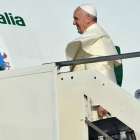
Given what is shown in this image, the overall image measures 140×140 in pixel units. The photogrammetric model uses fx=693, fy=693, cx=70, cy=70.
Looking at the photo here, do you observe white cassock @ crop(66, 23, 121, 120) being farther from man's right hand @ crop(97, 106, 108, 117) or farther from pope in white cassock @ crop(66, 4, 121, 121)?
man's right hand @ crop(97, 106, 108, 117)

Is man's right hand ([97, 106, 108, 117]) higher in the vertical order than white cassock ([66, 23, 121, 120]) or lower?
lower

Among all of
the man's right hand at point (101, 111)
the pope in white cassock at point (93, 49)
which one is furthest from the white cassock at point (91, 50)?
the man's right hand at point (101, 111)

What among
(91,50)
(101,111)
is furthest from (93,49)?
(101,111)

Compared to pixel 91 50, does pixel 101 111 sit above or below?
below

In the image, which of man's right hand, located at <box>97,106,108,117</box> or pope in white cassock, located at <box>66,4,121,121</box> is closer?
man's right hand, located at <box>97,106,108,117</box>

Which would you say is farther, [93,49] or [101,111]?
[93,49]

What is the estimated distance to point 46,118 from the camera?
393 centimetres

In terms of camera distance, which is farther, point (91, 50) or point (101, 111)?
point (91, 50)

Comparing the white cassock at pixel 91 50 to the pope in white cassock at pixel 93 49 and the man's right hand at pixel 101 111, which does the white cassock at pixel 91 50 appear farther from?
the man's right hand at pixel 101 111

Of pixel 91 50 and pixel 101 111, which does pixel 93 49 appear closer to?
pixel 91 50

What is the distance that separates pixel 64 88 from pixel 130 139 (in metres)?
0.49

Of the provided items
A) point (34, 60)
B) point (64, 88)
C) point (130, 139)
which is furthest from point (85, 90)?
point (34, 60)

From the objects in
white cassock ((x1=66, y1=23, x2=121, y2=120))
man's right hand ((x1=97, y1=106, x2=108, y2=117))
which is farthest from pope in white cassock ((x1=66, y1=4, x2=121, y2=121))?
man's right hand ((x1=97, y1=106, x2=108, y2=117))

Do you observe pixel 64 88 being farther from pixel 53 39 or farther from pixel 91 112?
pixel 53 39
